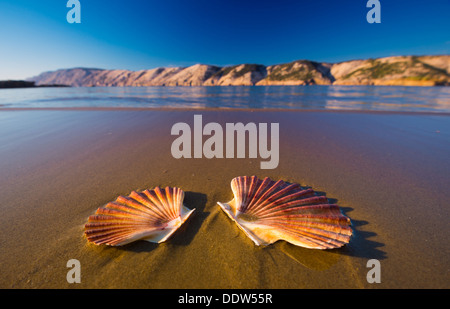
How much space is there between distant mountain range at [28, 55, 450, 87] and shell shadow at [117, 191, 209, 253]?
372 ft

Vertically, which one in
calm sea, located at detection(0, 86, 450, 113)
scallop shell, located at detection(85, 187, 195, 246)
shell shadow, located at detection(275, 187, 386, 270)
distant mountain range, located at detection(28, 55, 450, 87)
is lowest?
shell shadow, located at detection(275, 187, 386, 270)

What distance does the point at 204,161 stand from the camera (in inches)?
162

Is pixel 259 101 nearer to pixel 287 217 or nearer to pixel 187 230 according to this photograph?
pixel 287 217

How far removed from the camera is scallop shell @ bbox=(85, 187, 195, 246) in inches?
78.0

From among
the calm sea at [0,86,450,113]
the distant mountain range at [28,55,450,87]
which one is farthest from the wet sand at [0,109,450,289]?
the distant mountain range at [28,55,450,87]

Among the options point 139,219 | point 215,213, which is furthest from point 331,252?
point 139,219

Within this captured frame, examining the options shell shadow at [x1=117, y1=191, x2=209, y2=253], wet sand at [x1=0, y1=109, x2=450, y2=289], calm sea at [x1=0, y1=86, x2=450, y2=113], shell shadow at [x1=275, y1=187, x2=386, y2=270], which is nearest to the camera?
wet sand at [x1=0, y1=109, x2=450, y2=289]

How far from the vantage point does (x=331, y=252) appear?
1832 mm

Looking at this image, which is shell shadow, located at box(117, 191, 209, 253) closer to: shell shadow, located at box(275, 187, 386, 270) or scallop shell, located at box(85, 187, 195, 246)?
scallop shell, located at box(85, 187, 195, 246)

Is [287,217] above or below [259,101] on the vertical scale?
below

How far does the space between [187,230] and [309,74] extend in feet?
487

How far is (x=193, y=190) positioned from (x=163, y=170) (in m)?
1.04

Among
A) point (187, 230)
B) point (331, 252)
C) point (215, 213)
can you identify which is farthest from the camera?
point (215, 213)
